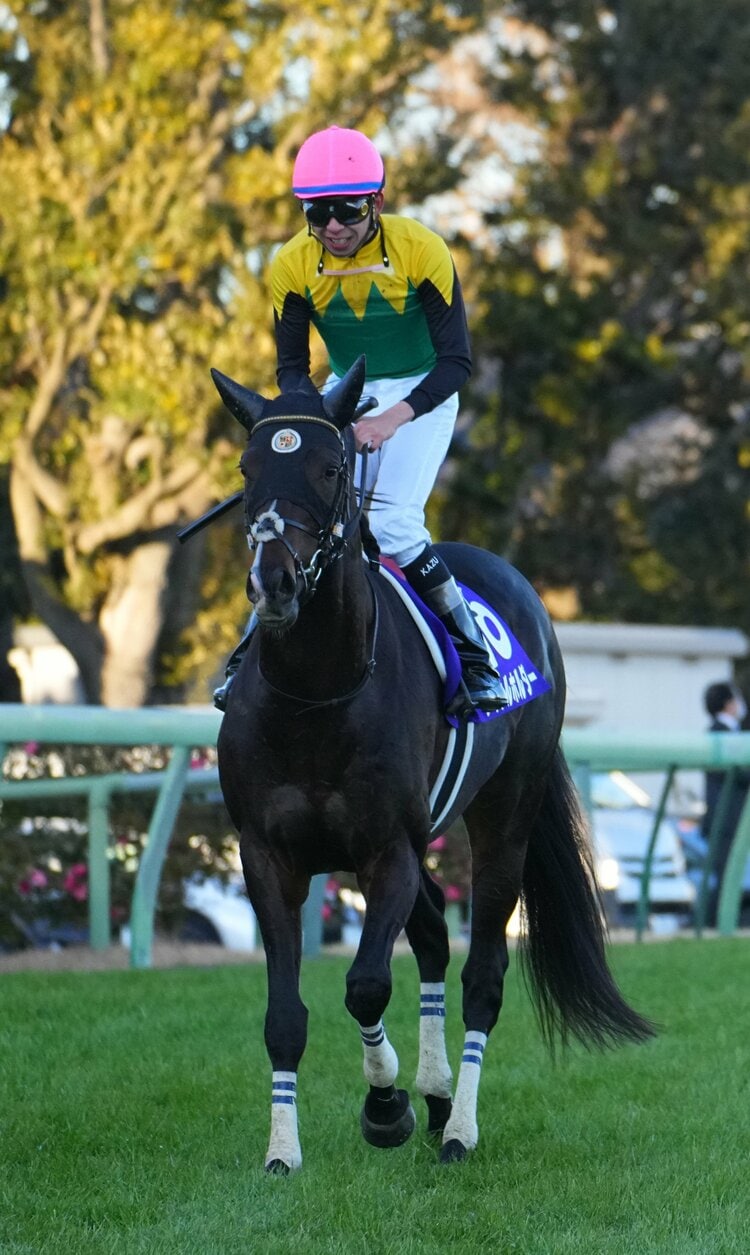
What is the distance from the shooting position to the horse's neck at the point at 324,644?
469cm

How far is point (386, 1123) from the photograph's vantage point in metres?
5.04

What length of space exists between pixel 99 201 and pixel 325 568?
13167 mm

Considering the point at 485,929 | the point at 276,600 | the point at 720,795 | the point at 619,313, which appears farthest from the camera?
the point at 619,313

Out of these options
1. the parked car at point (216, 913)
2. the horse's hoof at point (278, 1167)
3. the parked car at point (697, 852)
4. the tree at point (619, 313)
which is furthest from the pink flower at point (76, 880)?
the tree at point (619, 313)

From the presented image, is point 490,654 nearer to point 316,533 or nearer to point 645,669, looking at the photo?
point 316,533

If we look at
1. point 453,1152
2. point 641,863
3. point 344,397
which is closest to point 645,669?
point 641,863

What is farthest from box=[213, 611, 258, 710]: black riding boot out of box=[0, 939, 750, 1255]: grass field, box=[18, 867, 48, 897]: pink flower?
box=[18, 867, 48, 897]: pink flower

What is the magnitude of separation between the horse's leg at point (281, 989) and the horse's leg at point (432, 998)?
652mm

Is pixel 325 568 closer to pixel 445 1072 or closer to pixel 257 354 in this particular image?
pixel 445 1072

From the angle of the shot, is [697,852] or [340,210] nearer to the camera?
[340,210]

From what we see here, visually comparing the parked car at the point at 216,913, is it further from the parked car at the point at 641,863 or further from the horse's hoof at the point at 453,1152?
the horse's hoof at the point at 453,1152

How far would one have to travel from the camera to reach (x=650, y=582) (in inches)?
1214

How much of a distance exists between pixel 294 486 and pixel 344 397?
348 millimetres

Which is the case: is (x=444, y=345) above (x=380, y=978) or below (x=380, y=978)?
above
